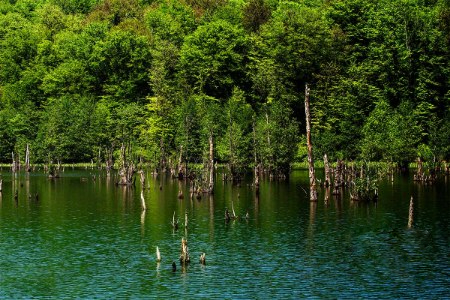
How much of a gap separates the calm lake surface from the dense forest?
1219 inches

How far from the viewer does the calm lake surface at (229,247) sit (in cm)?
4519

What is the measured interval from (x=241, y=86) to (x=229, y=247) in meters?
108

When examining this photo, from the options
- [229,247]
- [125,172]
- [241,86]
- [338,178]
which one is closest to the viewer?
[229,247]

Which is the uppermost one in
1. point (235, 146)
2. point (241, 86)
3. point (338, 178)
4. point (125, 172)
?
point (241, 86)

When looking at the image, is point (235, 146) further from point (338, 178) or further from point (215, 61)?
point (215, 61)

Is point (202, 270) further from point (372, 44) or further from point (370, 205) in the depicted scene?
point (372, 44)

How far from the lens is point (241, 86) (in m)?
164

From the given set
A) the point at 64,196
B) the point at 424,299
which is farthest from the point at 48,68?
the point at 424,299

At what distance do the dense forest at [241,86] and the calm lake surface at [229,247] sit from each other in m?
31.0

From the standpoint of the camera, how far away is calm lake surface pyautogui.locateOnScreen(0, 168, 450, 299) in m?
45.2

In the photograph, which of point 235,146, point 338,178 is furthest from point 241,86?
point 338,178

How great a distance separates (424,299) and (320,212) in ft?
115

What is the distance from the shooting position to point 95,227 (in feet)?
226

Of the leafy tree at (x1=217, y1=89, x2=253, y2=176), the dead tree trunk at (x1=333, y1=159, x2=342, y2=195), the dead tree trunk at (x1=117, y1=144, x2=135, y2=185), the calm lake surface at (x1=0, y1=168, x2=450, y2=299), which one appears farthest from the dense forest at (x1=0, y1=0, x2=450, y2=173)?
the calm lake surface at (x1=0, y1=168, x2=450, y2=299)
